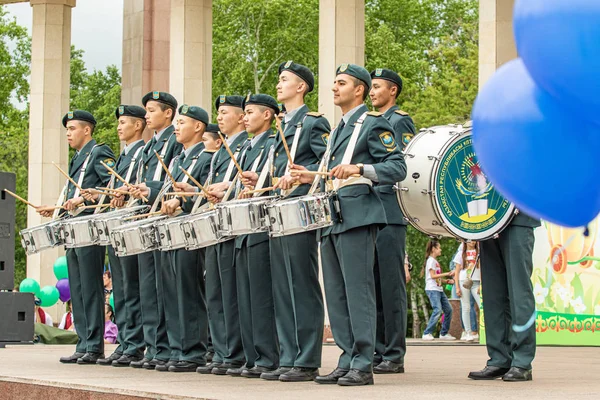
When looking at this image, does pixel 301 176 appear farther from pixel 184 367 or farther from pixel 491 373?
pixel 184 367

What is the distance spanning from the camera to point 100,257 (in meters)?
11.2

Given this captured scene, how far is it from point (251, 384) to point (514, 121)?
4970 mm

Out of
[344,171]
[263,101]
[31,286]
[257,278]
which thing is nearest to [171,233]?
[257,278]

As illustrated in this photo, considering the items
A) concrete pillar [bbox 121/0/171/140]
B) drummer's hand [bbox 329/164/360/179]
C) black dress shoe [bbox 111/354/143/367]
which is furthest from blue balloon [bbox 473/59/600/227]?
concrete pillar [bbox 121/0/171/140]

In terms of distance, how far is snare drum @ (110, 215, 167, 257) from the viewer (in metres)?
9.65

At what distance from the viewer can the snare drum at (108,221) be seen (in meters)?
10.4

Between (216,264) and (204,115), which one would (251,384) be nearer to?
(216,264)

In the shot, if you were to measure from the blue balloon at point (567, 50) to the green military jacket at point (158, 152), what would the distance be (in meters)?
7.28

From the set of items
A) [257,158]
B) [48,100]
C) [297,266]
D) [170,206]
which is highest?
[48,100]

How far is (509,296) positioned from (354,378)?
1.32 m

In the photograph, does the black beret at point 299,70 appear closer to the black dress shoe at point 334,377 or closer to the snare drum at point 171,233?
the snare drum at point 171,233

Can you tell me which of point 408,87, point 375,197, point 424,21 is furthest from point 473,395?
point 424,21

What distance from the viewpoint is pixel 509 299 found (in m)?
8.56

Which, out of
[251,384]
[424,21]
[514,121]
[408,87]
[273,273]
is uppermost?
[424,21]
